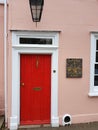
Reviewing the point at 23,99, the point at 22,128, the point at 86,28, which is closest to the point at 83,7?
the point at 86,28

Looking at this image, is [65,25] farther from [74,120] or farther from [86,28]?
[74,120]

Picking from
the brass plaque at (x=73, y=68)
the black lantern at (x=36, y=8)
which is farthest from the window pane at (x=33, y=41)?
the brass plaque at (x=73, y=68)

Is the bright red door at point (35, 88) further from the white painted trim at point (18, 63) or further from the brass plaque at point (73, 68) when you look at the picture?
the brass plaque at point (73, 68)

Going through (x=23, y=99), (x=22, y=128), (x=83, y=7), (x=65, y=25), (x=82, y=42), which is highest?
(x=83, y=7)

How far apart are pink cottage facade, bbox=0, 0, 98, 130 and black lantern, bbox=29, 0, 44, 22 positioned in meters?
0.26

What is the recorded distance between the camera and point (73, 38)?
7.60 m

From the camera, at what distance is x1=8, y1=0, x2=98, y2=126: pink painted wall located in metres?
7.37

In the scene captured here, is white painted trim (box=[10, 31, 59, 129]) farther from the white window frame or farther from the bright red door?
the white window frame

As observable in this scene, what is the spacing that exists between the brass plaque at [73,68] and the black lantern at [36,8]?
5.43 ft

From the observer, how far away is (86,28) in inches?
302

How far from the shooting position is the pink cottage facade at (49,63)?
728cm

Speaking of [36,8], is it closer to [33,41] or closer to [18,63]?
[33,41]

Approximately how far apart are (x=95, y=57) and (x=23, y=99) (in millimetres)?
2720

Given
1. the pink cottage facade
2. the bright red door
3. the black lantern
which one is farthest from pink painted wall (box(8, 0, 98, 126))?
the bright red door
